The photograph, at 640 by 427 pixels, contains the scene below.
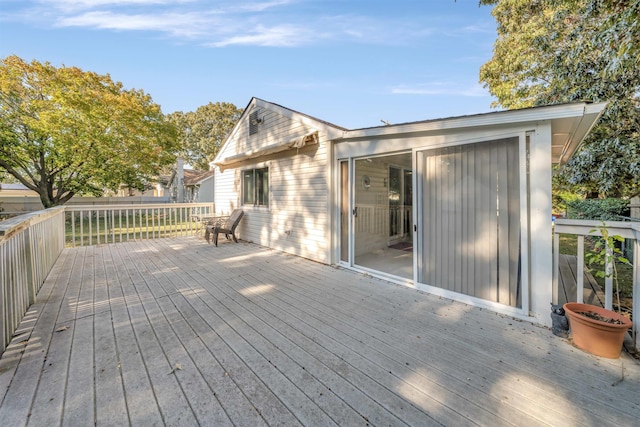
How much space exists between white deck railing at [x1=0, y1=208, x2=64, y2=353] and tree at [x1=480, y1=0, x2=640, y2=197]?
31.2ft

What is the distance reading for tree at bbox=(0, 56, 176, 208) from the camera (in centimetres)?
1140

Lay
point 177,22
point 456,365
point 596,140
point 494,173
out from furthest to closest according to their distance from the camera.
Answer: point 596,140, point 177,22, point 494,173, point 456,365

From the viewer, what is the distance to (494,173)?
3047 millimetres

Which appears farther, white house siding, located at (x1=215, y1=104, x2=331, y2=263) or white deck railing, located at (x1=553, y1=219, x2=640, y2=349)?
white house siding, located at (x1=215, y1=104, x2=331, y2=263)

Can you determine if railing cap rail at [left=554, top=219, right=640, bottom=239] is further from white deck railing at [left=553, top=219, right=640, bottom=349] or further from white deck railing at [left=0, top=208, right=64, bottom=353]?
white deck railing at [left=0, top=208, right=64, bottom=353]

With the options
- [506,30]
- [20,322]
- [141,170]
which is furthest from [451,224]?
[141,170]

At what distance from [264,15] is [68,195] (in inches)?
603

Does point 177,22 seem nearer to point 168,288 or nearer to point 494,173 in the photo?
point 168,288

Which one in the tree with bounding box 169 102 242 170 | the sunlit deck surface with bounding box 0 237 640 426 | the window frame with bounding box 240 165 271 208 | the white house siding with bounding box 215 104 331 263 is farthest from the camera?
the tree with bounding box 169 102 242 170

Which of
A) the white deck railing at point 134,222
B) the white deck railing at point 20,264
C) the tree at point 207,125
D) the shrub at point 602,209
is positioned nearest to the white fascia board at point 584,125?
the shrub at point 602,209

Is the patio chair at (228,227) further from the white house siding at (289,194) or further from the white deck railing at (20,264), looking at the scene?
the white deck railing at (20,264)

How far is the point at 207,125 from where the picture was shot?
27.0 meters

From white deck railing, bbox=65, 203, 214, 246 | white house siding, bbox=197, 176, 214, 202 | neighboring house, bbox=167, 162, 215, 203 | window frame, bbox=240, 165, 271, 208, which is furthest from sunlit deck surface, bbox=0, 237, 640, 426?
neighboring house, bbox=167, 162, 215, 203

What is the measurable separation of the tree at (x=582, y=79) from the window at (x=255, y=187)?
7398 millimetres
